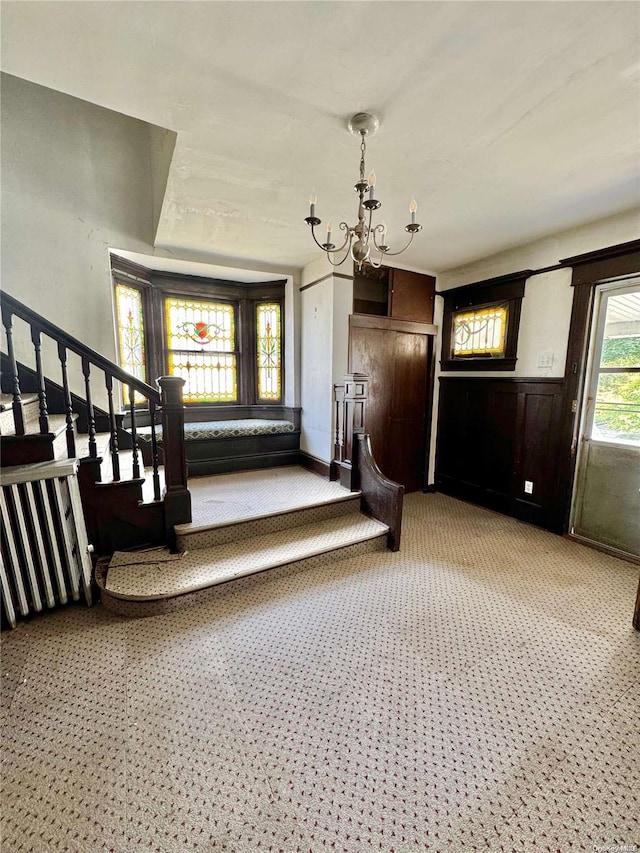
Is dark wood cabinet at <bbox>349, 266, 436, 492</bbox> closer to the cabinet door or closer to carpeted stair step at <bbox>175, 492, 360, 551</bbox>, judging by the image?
the cabinet door

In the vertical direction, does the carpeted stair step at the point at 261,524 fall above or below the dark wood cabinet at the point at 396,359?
below

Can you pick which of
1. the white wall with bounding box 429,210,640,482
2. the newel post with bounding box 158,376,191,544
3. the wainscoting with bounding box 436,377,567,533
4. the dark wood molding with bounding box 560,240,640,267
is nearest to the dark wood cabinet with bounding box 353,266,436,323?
the white wall with bounding box 429,210,640,482

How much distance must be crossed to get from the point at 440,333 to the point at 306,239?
1968mm

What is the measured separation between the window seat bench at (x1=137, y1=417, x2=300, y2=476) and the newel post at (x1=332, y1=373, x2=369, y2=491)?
0.88 meters

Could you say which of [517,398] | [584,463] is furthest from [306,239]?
[584,463]

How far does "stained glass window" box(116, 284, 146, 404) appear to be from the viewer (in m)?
3.39

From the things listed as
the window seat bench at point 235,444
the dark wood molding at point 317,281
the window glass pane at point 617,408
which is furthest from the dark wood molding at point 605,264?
the window seat bench at point 235,444

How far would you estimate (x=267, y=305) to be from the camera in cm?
425

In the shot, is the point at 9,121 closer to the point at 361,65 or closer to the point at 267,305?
the point at 267,305

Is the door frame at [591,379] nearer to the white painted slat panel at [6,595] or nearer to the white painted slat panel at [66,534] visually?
the white painted slat panel at [66,534]

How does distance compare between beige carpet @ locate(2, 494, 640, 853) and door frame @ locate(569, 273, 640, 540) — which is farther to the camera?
door frame @ locate(569, 273, 640, 540)

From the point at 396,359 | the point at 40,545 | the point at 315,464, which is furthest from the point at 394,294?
the point at 40,545

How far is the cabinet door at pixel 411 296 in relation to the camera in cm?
373

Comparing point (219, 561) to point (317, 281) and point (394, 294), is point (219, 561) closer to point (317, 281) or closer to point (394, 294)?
point (317, 281)
